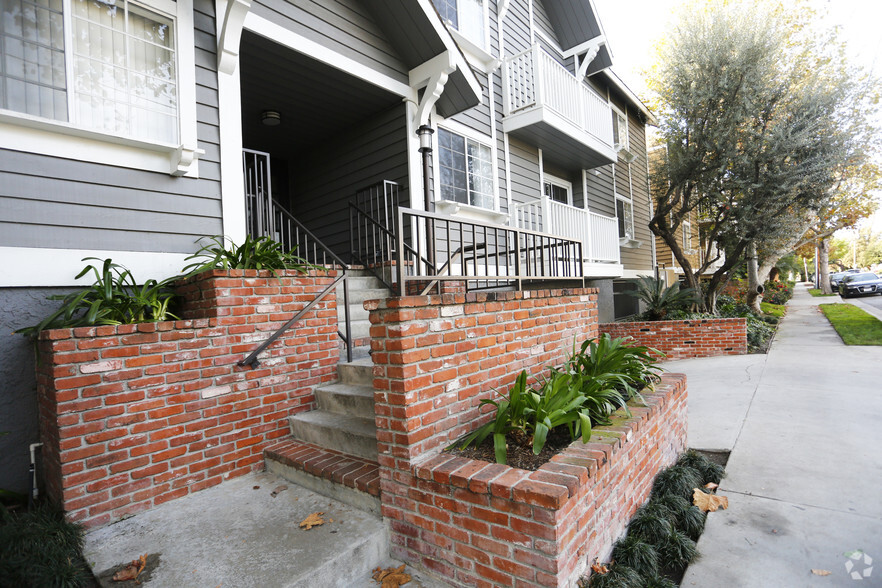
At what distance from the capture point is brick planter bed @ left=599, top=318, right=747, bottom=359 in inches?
317

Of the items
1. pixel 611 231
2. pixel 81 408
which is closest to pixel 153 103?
pixel 81 408

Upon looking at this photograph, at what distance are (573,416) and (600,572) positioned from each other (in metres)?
0.75

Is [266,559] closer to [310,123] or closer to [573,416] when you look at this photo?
[573,416]

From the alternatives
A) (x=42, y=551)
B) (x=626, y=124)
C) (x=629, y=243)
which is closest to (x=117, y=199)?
(x=42, y=551)

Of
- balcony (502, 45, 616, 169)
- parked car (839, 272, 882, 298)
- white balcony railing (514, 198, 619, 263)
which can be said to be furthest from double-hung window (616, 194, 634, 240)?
parked car (839, 272, 882, 298)

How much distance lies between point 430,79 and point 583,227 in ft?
14.3

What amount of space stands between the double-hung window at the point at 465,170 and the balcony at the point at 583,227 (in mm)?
828

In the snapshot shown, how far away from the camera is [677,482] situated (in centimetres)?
295

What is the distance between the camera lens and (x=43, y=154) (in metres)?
2.99

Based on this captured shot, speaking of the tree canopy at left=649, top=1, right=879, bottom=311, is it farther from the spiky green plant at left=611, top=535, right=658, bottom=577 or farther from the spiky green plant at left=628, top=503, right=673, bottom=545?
the spiky green plant at left=611, top=535, right=658, bottom=577

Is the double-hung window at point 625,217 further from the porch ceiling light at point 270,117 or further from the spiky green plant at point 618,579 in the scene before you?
the spiky green plant at point 618,579

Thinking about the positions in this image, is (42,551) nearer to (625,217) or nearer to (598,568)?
(598,568)

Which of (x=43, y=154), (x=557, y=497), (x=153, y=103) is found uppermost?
(x=153, y=103)

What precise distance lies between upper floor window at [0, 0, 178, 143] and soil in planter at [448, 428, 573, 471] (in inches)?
131
